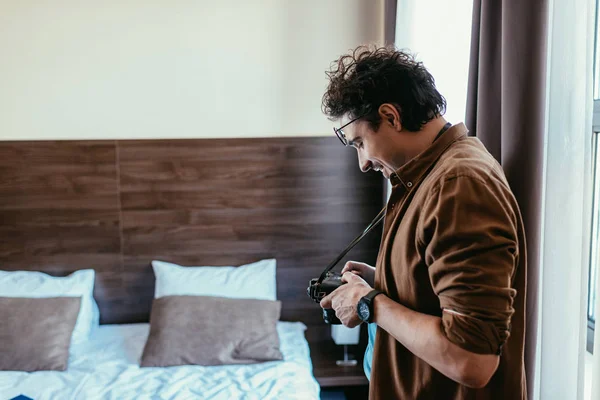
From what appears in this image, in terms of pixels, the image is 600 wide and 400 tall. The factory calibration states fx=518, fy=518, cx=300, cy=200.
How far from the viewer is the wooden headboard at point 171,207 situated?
2.61 m

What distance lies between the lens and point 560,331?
1.17 metres

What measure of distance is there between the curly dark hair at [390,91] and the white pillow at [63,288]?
1.87 m

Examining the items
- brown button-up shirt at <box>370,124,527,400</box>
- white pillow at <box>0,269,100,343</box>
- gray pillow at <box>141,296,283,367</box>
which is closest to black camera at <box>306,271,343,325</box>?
brown button-up shirt at <box>370,124,527,400</box>

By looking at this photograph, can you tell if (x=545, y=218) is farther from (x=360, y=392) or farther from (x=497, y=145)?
(x=360, y=392)

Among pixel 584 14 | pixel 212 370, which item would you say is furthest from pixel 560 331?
pixel 212 370

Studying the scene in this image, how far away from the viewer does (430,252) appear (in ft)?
2.87

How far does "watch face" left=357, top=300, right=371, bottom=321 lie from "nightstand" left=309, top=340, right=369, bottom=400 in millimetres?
1435

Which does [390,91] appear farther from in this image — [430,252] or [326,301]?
[326,301]

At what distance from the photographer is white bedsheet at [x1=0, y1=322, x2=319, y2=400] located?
194cm

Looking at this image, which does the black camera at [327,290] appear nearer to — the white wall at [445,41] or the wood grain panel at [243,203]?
the white wall at [445,41]

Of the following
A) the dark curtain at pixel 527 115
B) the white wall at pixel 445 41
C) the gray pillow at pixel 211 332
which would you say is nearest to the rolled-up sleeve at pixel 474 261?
the dark curtain at pixel 527 115

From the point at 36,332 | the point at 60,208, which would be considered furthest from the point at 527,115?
the point at 60,208

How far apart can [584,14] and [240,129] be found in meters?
1.79

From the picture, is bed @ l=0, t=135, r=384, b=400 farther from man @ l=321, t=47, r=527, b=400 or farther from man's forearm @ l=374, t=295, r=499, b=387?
man's forearm @ l=374, t=295, r=499, b=387
